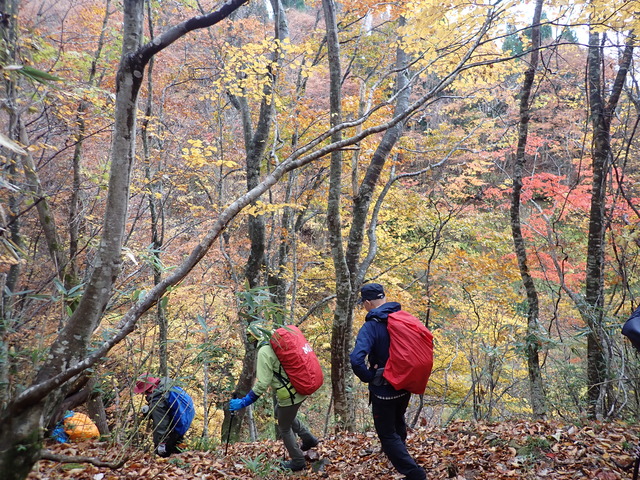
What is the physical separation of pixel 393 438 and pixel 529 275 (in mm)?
3888

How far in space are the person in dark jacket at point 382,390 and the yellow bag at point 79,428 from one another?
4110 mm

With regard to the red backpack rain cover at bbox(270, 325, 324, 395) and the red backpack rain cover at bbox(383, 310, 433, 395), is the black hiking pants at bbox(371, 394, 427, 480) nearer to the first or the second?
the red backpack rain cover at bbox(383, 310, 433, 395)

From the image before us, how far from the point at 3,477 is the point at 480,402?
6112mm

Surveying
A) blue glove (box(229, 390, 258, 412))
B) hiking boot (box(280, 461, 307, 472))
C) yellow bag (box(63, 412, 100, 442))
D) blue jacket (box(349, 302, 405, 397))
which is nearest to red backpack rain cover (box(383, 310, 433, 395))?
blue jacket (box(349, 302, 405, 397))

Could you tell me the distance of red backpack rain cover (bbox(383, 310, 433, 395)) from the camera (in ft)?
10.5

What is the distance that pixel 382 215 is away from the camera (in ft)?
36.5

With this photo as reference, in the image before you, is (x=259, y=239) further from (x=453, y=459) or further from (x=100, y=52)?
(x=453, y=459)

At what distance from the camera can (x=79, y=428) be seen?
527 centimetres

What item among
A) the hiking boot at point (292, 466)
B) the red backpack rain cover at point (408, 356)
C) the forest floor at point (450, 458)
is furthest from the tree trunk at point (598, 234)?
the hiking boot at point (292, 466)

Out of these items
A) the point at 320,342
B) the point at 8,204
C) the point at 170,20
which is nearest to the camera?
the point at 8,204

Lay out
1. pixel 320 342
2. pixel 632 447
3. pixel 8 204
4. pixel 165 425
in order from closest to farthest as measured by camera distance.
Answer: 1. pixel 632 447
2. pixel 165 425
3. pixel 8 204
4. pixel 320 342

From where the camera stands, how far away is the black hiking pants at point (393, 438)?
326 centimetres

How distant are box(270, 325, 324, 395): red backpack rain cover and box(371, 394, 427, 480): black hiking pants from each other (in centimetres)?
79

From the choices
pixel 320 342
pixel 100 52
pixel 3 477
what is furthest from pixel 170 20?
pixel 3 477
